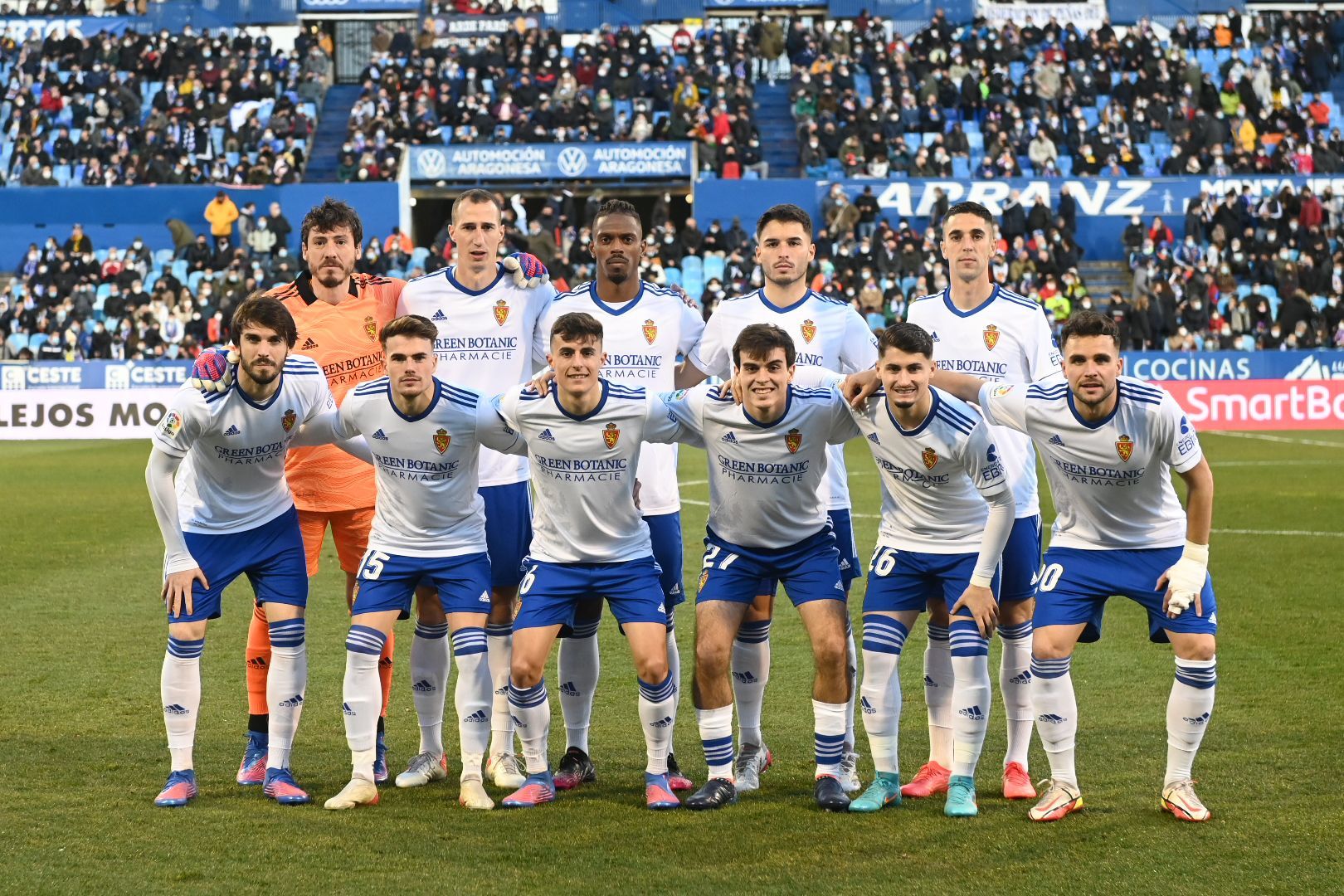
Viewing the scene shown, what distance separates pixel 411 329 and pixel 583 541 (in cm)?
108

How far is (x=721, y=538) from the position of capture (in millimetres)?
6285

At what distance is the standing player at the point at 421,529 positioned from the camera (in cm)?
605

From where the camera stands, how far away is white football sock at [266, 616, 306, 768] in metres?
6.14

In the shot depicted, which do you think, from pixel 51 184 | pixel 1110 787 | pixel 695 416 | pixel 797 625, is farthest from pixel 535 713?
pixel 51 184

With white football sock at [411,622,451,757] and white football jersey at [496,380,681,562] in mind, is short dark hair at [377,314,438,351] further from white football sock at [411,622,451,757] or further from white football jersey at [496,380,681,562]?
white football sock at [411,622,451,757]

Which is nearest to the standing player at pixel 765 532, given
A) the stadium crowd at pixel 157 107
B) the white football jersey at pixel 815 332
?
the white football jersey at pixel 815 332

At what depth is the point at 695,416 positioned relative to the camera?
6266mm

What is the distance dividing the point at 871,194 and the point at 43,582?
21.9 metres

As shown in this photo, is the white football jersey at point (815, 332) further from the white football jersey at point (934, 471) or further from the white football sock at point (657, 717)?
the white football sock at point (657, 717)

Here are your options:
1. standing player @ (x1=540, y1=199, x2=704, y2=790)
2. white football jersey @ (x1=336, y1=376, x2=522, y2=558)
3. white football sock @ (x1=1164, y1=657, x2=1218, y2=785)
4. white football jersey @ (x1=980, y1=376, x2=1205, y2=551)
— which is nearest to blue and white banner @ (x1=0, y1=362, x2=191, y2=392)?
standing player @ (x1=540, y1=199, x2=704, y2=790)

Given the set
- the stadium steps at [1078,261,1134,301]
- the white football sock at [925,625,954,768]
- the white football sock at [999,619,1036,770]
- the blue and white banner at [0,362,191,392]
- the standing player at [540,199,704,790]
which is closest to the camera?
the white football sock at [999,619,1036,770]

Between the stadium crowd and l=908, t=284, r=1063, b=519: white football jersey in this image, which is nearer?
l=908, t=284, r=1063, b=519: white football jersey

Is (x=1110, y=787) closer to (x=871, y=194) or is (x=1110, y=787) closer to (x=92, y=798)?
(x=92, y=798)

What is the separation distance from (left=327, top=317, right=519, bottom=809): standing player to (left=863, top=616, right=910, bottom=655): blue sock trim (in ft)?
5.06
